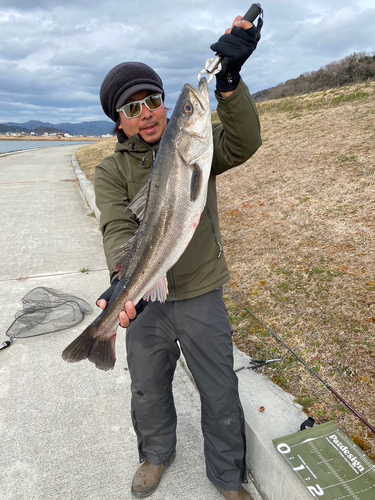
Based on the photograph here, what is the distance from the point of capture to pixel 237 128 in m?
2.24

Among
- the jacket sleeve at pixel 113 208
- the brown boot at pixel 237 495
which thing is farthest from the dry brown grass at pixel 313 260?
the jacket sleeve at pixel 113 208

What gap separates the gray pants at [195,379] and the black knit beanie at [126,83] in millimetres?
1466

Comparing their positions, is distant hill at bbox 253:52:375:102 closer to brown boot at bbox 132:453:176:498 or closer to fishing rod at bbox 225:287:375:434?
fishing rod at bbox 225:287:375:434

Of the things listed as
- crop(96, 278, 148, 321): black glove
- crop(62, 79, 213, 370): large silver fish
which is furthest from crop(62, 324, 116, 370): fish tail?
crop(96, 278, 148, 321): black glove

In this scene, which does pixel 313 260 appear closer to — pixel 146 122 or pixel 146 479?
pixel 146 122

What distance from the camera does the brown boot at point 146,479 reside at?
2.42 metres

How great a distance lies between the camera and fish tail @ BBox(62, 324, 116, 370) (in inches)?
91.4

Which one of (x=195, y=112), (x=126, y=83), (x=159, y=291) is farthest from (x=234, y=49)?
(x=159, y=291)

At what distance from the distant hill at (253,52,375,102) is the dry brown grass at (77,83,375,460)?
11.4 m

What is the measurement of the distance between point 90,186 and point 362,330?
9.49 metres

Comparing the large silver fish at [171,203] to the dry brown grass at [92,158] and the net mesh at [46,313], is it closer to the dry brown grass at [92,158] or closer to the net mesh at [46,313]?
the net mesh at [46,313]

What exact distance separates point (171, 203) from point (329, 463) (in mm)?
1803

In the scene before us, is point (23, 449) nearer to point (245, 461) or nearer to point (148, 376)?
point (148, 376)

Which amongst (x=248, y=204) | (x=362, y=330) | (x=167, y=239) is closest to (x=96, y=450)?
(x=167, y=239)
